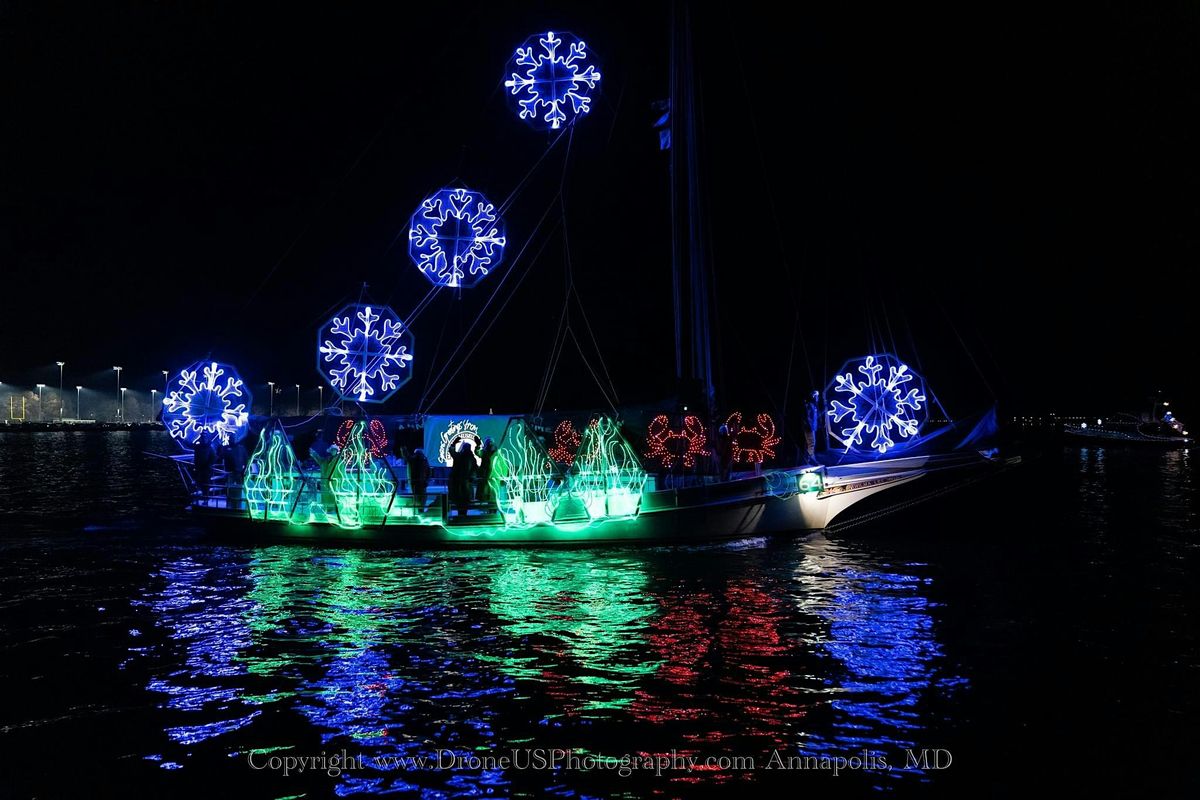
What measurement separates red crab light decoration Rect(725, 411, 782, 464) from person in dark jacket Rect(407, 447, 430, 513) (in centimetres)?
762

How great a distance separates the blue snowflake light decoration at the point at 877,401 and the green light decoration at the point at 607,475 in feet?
15.7

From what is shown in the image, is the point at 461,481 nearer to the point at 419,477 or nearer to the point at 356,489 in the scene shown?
the point at 419,477

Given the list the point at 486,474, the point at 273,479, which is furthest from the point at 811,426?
the point at 273,479

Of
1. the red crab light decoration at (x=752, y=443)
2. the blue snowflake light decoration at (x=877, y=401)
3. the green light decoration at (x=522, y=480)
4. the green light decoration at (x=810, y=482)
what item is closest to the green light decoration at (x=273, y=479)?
the green light decoration at (x=522, y=480)

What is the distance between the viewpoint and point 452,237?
912 inches

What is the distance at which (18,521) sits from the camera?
95.0 ft

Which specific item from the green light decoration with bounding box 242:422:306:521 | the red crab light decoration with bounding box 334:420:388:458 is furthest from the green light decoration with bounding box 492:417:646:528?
the red crab light decoration with bounding box 334:420:388:458

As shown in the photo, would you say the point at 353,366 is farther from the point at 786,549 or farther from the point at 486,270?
the point at 786,549

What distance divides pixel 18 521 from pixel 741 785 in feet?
93.1

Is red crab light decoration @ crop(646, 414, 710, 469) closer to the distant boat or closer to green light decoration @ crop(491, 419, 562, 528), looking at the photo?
green light decoration @ crop(491, 419, 562, 528)

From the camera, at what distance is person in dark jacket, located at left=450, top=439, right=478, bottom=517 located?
21.8 meters

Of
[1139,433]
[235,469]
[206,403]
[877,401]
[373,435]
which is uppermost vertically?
[206,403]

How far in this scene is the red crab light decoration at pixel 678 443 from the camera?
22.8 meters

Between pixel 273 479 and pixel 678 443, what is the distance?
10.3 m
